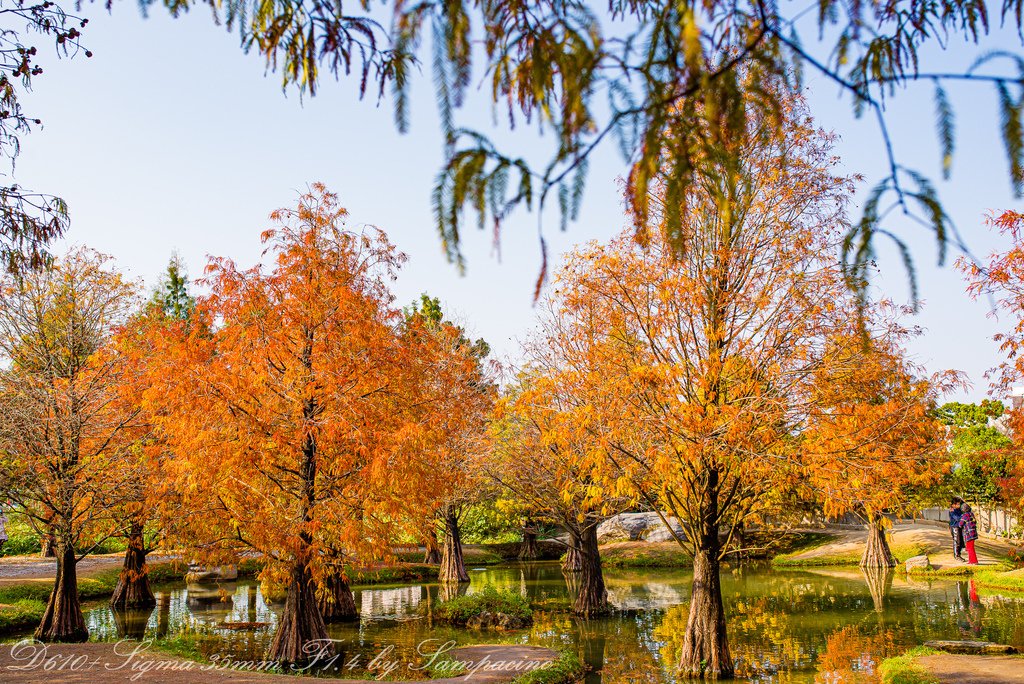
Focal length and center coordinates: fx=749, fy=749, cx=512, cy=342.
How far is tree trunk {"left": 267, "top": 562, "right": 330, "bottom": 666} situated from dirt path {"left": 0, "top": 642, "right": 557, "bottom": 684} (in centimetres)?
170

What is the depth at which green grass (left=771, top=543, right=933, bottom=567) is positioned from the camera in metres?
31.9

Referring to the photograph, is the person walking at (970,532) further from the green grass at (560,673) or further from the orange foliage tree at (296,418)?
the orange foliage tree at (296,418)

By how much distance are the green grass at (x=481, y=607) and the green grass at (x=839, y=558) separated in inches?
772

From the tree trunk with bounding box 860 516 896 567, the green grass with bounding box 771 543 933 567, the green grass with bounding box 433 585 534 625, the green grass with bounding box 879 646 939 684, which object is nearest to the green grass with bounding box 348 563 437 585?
the green grass with bounding box 433 585 534 625

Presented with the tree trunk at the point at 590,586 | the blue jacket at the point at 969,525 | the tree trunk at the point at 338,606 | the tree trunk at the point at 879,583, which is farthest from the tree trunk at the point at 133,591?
the blue jacket at the point at 969,525

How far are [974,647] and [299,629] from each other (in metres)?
11.5

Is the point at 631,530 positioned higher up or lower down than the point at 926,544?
higher up

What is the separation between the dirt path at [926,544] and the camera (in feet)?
95.2

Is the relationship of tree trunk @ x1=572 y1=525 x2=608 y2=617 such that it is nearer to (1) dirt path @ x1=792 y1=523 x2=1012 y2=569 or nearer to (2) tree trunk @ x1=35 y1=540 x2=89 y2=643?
(2) tree trunk @ x1=35 y1=540 x2=89 y2=643

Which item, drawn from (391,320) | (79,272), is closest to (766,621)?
(391,320)

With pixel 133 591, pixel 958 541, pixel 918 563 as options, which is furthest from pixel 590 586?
pixel 958 541

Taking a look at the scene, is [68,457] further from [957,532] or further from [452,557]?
[957,532]

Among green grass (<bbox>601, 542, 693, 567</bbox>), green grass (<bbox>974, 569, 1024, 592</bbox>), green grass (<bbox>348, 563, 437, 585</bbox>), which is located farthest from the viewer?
green grass (<bbox>601, 542, 693, 567</bbox>)

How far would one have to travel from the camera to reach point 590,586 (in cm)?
1923
